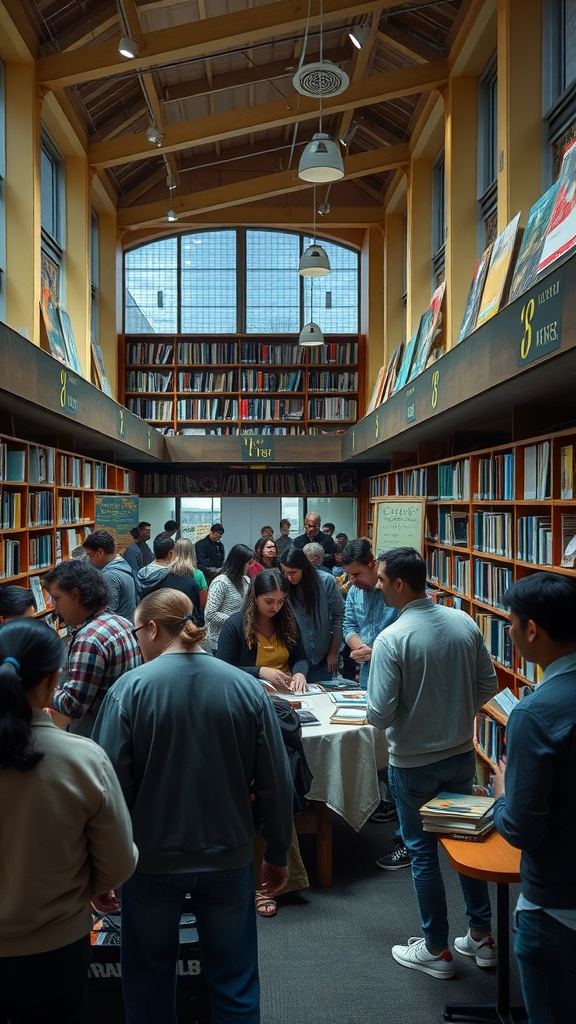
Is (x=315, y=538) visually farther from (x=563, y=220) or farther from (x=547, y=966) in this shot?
(x=547, y=966)

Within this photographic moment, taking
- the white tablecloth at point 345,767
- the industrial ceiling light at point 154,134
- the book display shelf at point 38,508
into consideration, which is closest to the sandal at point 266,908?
the white tablecloth at point 345,767

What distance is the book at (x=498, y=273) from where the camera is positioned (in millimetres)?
4832

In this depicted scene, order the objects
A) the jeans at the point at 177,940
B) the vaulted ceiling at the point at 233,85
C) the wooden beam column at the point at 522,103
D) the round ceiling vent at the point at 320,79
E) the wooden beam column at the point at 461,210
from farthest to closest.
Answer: the wooden beam column at the point at 461,210 → the vaulted ceiling at the point at 233,85 → the round ceiling vent at the point at 320,79 → the wooden beam column at the point at 522,103 → the jeans at the point at 177,940

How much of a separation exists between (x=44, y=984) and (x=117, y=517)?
6.01 meters

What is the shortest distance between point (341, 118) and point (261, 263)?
10.7ft

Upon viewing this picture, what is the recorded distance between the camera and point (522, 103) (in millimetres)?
5688

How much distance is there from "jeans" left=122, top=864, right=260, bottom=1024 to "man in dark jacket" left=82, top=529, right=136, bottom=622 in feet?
10.7

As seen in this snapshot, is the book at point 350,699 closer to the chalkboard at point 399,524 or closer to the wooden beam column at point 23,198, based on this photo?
the chalkboard at point 399,524

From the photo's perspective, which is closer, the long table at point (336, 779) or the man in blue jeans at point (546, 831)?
the man in blue jeans at point (546, 831)

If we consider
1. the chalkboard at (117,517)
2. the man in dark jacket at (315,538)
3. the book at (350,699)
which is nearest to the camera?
the book at (350,699)

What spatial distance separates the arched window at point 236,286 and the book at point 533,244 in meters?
8.80

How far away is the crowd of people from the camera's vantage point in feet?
5.61

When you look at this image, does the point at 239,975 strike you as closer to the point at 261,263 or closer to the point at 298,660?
the point at 298,660

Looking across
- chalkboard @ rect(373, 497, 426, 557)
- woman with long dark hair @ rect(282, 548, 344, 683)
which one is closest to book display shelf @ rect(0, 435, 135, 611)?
woman with long dark hair @ rect(282, 548, 344, 683)
